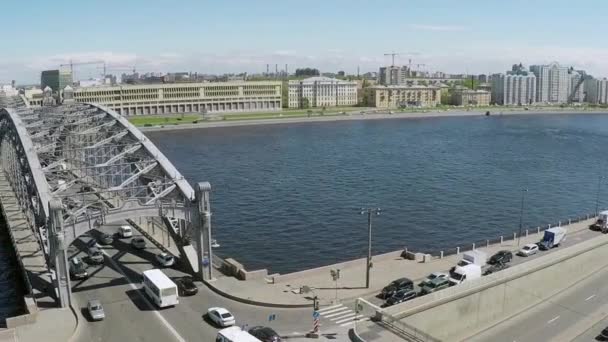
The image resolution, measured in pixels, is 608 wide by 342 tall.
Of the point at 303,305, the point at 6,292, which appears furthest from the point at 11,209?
the point at 303,305

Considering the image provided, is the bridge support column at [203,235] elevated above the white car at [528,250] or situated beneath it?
elevated above

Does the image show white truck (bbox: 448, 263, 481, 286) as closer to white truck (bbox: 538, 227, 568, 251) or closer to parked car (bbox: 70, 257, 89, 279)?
white truck (bbox: 538, 227, 568, 251)

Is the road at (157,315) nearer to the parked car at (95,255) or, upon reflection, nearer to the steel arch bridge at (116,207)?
the parked car at (95,255)

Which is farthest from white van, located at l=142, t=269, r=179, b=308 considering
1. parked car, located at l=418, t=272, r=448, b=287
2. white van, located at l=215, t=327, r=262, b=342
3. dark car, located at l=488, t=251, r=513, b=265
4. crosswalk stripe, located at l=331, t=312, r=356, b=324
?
dark car, located at l=488, t=251, r=513, b=265

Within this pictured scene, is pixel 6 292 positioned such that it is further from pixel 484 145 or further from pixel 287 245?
pixel 484 145

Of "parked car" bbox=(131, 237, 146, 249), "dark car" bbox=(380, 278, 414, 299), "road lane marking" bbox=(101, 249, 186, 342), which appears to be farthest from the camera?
"parked car" bbox=(131, 237, 146, 249)

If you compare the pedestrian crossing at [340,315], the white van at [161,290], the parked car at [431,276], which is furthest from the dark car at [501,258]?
the white van at [161,290]

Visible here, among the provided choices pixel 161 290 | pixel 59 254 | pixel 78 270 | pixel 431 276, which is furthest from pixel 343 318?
pixel 78 270
